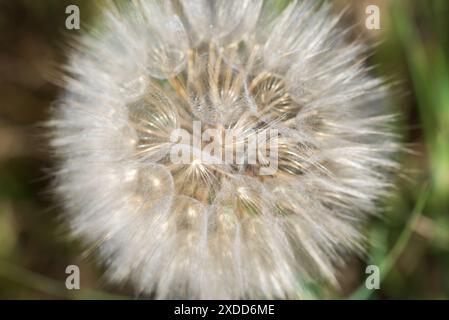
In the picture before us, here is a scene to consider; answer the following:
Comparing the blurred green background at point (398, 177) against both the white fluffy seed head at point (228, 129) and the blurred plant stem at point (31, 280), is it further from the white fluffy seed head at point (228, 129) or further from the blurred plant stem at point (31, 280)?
the white fluffy seed head at point (228, 129)

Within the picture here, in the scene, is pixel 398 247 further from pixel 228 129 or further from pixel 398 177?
pixel 228 129

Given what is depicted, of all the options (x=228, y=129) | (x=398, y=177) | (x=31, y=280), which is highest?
(x=228, y=129)

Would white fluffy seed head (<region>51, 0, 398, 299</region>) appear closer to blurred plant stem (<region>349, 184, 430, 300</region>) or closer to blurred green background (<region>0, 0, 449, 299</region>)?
blurred plant stem (<region>349, 184, 430, 300</region>)

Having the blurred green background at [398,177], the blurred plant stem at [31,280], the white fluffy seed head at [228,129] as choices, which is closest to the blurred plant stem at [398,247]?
the blurred green background at [398,177]

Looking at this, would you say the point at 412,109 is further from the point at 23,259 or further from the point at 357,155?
the point at 23,259

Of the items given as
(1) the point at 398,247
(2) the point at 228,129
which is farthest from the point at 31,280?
(1) the point at 398,247

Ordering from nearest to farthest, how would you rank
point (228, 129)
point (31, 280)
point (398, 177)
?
1. point (228, 129)
2. point (398, 177)
3. point (31, 280)

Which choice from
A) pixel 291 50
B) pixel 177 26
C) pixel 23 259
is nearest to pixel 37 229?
pixel 23 259
